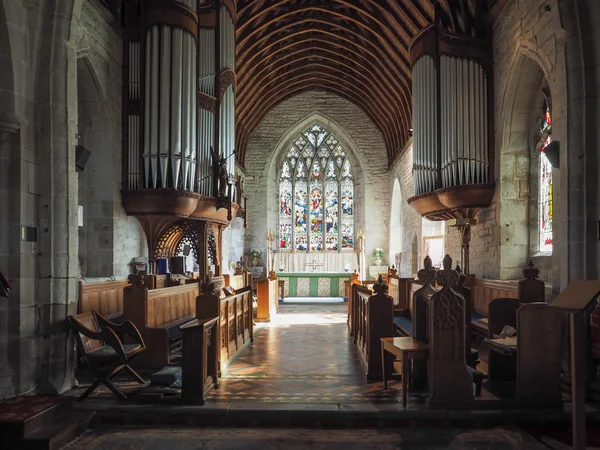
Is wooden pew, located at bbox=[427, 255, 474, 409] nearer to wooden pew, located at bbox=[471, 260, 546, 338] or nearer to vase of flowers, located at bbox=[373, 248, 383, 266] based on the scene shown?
wooden pew, located at bbox=[471, 260, 546, 338]

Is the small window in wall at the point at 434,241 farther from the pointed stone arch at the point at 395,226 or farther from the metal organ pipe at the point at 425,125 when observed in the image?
the pointed stone arch at the point at 395,226

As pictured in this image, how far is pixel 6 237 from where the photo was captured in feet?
14.2

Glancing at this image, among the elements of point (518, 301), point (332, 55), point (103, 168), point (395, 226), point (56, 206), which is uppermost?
point (332, 55)

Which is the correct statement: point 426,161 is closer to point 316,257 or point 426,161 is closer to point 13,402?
point 13,402

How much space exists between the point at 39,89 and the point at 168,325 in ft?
9.25

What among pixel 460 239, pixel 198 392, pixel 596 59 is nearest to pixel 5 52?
pixel 198 392

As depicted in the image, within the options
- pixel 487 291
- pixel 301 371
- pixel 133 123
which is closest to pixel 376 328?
pixel 301 371

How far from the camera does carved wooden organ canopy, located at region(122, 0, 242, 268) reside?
23.6ft

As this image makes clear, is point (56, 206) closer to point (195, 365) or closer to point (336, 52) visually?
point (195, 365)

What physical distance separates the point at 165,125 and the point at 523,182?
4856 mm

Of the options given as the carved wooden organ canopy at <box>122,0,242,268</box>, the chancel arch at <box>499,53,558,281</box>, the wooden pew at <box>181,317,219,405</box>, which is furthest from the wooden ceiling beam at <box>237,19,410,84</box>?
the wooden pew at <box>181,317,219,405</box>

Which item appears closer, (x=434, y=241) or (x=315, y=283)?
(x=434, y=241)

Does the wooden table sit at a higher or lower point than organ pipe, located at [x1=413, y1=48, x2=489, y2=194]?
lower

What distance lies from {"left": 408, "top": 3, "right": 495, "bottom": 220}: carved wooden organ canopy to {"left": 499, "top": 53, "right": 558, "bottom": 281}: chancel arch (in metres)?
0.33
